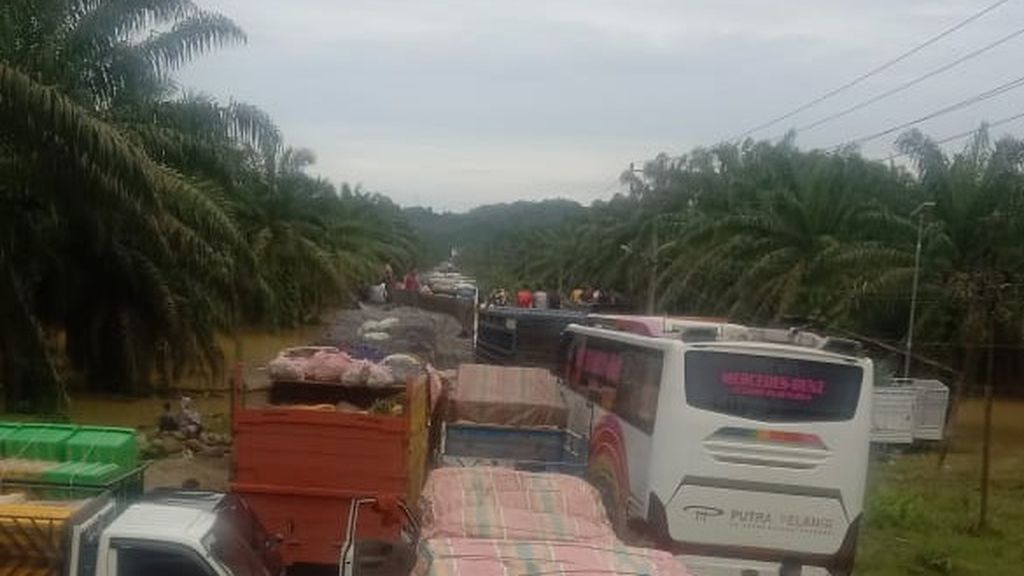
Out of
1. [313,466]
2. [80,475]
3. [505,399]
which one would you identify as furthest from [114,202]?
[80,475]

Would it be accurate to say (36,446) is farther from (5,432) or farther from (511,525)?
(511,525)

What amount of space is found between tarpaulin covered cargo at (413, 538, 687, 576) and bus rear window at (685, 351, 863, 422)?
19.2ft

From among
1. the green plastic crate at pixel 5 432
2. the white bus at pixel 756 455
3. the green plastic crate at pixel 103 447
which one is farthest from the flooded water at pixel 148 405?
the green plastic crate at pixel 103 447

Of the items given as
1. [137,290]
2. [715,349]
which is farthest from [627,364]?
[137,290]

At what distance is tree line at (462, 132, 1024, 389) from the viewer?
28.1 metres

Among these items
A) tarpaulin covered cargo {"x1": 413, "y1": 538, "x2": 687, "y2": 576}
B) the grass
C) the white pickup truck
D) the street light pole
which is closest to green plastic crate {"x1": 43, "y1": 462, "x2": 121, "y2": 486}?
the white pickup truck

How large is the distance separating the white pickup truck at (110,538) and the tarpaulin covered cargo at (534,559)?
4.75 feet

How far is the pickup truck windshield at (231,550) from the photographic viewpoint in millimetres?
7059

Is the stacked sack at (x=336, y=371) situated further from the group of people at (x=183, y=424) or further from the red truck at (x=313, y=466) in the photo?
the group of people at (x=183, y=424)

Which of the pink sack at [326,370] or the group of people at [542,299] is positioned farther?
the group of people at [542,299]

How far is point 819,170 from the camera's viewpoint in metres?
34.2

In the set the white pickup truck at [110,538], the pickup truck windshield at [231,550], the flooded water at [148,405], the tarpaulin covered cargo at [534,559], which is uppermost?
the tarpaulin covered cargo at [534,559]

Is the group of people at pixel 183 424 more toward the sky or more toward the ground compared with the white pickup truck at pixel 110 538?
more toward the ground

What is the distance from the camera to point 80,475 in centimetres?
759
